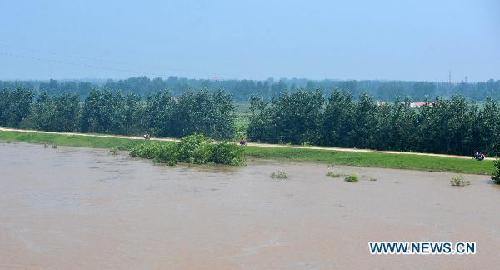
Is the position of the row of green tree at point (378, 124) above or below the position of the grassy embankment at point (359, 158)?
above

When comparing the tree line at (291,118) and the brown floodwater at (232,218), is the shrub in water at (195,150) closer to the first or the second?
the brown floodwater at (232,218)

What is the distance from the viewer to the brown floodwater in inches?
621

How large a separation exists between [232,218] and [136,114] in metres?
31.8

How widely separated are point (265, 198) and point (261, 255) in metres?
8.06

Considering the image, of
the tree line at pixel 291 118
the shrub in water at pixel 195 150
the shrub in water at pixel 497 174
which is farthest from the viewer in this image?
the tree line at pixel 291 118

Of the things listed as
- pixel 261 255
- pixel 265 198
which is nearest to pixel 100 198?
pixel 265 198

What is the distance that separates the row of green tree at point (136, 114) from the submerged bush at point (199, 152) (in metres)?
11.8

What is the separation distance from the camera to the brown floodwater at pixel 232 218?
51.7 feet

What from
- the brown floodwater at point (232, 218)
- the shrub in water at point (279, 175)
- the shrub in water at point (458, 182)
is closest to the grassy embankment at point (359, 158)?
the brown floodwater at point (232, 218)

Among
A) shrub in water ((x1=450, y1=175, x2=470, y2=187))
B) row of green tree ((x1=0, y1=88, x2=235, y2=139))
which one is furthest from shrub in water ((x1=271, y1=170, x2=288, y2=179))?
row of green tree ((x1=0, y1=88, x2=235, y2=139))

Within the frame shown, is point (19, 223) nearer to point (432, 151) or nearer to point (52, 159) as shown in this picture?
point (52, 159)

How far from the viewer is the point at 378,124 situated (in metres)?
38.2

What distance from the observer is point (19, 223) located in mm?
19328

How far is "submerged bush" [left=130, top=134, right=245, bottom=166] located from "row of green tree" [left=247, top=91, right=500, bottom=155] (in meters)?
8.68
